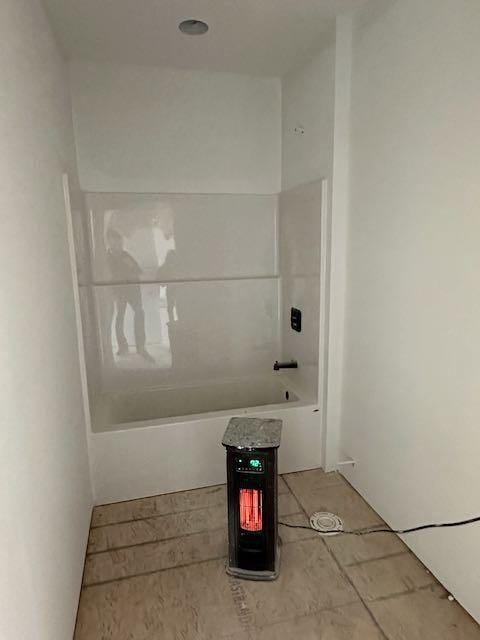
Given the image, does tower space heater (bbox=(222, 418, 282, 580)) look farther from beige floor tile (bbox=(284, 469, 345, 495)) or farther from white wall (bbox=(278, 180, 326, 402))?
white wall (bbox=(278, 180, 326, 402))

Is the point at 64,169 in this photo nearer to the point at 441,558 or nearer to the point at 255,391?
the point at 255,391

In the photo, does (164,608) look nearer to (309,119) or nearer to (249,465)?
(249,465)

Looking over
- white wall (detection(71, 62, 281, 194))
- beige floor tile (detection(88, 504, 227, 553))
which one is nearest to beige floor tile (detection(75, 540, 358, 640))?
beige floor tile (detection(88, 504, 227, 553))

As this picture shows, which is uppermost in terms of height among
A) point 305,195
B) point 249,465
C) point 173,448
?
point 305,195

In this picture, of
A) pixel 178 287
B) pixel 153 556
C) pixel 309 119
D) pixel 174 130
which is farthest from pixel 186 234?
pixel 153 556

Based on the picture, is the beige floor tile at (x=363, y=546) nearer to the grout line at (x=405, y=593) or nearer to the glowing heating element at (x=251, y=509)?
the grout line at (x=405, y=593)

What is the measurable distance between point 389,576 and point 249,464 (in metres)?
0.80

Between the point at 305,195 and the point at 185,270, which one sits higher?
the point at 305,195

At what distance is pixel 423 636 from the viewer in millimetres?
1555

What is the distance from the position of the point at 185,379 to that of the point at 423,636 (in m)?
2.06

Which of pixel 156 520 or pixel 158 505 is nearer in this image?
pixel 156 520

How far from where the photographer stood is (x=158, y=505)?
2330mm

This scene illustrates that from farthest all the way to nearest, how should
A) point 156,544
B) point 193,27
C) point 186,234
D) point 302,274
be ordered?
point 186,234 < point 302,274 < point 193,27 < point 156,544

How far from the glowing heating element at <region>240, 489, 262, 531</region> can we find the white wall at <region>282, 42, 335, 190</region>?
170 cm
